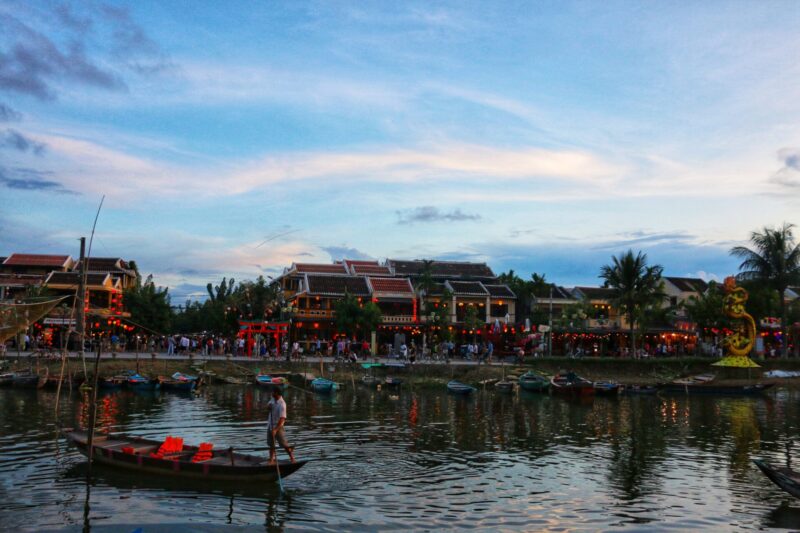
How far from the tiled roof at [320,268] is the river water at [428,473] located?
3935 cm

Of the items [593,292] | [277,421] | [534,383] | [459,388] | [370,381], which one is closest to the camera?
[277,421]

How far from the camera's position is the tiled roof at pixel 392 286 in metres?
69.4

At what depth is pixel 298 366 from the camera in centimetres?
5297

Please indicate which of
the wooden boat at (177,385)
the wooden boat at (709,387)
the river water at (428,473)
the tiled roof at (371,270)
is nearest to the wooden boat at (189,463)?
the river water at (428,473)

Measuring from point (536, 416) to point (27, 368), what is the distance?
3525 cm

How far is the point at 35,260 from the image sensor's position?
227 feet

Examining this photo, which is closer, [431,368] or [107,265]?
[431,368]

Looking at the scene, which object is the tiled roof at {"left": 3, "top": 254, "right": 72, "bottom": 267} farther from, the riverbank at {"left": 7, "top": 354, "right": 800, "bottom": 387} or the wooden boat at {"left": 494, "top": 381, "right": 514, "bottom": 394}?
the wooden boat at {"left": 494, "top": 381, "right": 514, "bottom": 394}

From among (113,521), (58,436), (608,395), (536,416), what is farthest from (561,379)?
(113,521)

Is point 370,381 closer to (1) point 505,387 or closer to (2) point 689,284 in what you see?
(1) point 505,387

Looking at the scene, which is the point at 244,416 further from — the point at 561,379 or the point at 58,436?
the point at 561,379

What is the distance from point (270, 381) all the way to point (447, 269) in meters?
35.4

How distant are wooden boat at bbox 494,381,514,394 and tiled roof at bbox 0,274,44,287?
44.6 metres

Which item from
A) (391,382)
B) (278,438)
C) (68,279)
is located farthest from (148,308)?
(278,438)
